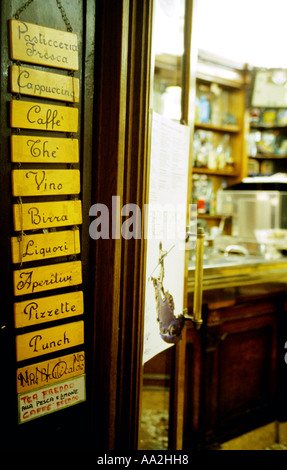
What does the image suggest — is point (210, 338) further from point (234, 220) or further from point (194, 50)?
point (234, 220)

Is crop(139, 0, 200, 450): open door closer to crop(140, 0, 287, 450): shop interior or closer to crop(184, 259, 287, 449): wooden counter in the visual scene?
crop(140, 0, 287, 450): shop interior

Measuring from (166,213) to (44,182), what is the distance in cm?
53

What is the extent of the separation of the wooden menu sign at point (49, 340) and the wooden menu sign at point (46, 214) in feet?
1.20

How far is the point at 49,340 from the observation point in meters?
1.46

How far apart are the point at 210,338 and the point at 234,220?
2.34 meters

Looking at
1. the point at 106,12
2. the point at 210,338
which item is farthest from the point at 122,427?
the point at 106,12

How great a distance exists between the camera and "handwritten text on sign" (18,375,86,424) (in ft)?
4.65

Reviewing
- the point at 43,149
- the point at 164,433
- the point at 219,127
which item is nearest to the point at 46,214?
the point at 43,149

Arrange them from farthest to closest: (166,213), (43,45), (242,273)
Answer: (242,273)
(166,213)
(43,45)

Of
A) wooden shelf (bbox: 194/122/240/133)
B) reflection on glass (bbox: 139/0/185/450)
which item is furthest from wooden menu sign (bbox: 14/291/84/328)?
wooden shelf (bbox: 194/122/240/133)

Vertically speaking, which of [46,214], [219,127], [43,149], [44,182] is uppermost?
[219,127]

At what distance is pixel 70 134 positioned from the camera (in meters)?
1.46

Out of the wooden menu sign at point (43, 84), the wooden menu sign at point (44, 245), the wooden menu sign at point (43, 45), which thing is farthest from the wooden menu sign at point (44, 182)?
the wooden menu sign at point (43, 45)

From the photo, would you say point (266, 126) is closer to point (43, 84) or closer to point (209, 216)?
point (209, 216)
